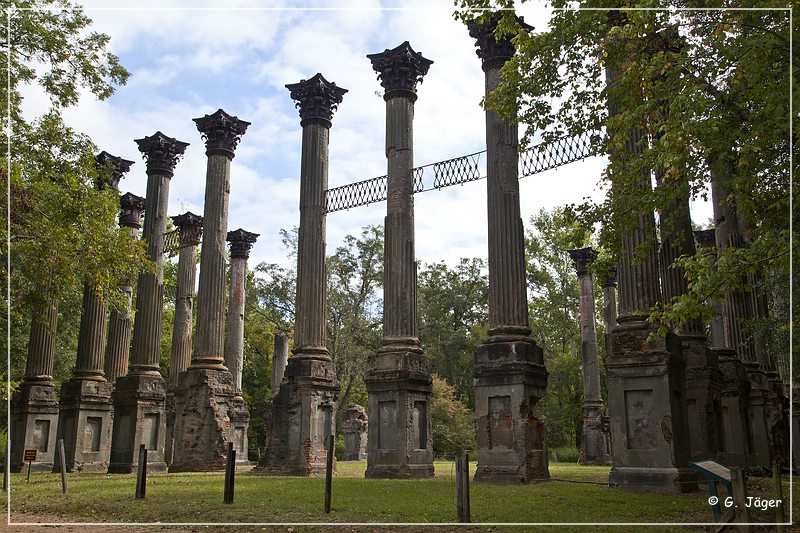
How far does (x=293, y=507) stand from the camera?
11.7 meters

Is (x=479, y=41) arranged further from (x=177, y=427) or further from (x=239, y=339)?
(x=239, y=339)

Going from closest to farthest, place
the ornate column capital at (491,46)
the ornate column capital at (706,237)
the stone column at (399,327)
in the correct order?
the stone column at (399,327) < the ornate column capital at (491,46) < the ornate column capital at (706,237)

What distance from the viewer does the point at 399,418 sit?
61.5 ft

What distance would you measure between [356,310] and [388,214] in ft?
95.4

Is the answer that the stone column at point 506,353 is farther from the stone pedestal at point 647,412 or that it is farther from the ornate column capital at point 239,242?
the ornate column capital at point 239,242

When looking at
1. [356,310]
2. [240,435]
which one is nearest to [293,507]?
[240,435]

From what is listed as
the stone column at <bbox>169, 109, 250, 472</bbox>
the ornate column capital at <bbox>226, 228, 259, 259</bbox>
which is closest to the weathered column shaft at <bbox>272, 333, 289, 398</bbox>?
the ornate column capital at <bbox>226, 228, 259, 259</bbox>

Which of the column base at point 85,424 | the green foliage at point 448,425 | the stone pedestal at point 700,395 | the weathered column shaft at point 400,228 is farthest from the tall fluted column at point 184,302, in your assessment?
the stone pedestal at point 700,395

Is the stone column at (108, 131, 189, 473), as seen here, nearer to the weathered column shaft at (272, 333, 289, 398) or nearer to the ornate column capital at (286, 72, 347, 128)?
the ornate column capital at (286, 72, 347, 128)

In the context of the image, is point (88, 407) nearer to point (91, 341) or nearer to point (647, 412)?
point (91, 341)

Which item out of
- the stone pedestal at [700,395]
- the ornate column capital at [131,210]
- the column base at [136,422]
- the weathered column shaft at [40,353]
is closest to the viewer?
the stone pedestal at [700,395]

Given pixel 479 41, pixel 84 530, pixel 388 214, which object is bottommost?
pixel 84 530

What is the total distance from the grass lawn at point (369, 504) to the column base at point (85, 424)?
9486mm

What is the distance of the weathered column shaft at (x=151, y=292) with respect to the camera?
2522 cm
